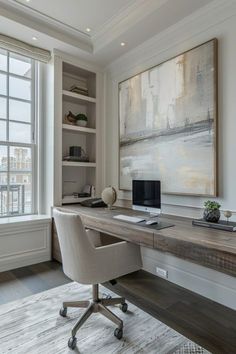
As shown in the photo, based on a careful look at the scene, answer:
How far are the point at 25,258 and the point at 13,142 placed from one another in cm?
152

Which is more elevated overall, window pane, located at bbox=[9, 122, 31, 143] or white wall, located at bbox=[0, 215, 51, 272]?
window pane, located at bbox=[9, 122, 31, 143]

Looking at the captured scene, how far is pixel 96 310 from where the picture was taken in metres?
1.78

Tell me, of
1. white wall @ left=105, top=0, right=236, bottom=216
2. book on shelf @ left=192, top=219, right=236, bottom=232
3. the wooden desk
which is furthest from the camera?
white wall @ left=105, top=0, right=236, bottom=216

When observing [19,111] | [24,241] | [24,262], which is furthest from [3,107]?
[24,262]

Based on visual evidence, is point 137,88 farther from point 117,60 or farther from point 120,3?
point 120,3

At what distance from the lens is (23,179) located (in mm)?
3230

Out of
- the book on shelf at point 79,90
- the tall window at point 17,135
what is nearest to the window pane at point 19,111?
the tall window at point 17,135

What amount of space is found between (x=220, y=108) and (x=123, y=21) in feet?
4.80

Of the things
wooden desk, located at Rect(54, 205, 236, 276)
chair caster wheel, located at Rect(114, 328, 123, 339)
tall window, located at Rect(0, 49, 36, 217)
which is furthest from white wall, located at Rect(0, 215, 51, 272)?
chair caster wheel, located at Rect(114, 328, 123, 339)

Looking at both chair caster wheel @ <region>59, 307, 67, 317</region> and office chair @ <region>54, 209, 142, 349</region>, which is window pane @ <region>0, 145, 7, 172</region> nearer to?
office chair @ <region>54, 209, 142, 349</region>

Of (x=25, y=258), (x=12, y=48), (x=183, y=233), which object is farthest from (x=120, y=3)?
(x=25, y=258)

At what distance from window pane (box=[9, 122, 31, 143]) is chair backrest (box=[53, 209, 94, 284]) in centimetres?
192

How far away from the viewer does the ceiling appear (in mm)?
2320

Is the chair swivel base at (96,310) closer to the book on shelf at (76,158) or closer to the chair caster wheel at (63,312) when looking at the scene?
the chair caster wheel at (63,312)
